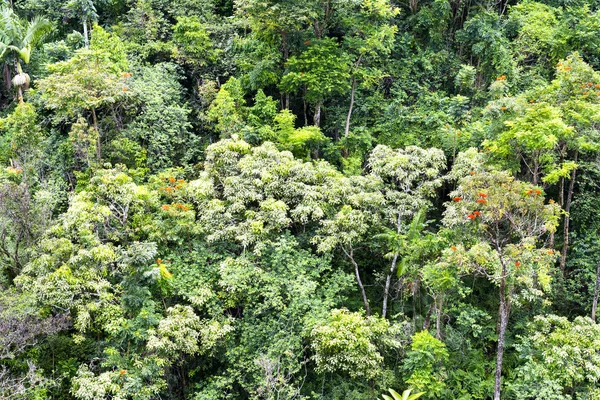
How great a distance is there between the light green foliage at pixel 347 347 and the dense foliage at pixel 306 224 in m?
0.05

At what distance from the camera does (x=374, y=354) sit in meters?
12.5

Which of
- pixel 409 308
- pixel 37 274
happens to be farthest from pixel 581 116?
pixel 37 274

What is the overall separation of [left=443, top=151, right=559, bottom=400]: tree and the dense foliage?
0.06 meters

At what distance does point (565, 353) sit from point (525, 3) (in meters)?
13.8

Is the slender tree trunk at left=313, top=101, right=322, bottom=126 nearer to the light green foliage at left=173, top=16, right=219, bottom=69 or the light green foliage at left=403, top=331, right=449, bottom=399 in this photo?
the light green foliage at left=173, top=16, right=219, bottom=69

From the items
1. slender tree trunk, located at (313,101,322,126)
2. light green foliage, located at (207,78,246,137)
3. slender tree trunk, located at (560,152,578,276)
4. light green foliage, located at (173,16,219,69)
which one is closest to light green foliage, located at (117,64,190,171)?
light green foliage, located at (207,78,246,137)

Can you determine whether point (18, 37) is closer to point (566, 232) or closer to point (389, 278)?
point (389, 278)

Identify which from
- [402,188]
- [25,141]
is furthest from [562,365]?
[25,141]

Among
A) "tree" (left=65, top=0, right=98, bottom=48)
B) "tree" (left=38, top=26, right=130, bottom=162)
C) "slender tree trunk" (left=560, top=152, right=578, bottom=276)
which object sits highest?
"tree" (left=65, top=0, right=98, bottom=48)

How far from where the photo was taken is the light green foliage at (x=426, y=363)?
41.7 feet

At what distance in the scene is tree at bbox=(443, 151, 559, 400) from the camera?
38.0 ft

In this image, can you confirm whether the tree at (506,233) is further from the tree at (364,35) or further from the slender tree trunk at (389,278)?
the tree at (364,35)

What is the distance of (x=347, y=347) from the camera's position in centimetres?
1227

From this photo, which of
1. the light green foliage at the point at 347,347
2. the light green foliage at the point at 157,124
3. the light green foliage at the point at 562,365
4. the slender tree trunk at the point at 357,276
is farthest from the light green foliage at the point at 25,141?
the light green foliage at the point at 562,365
